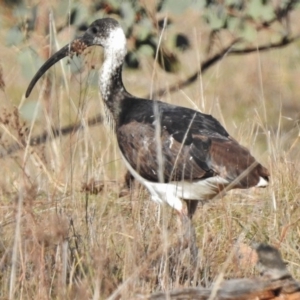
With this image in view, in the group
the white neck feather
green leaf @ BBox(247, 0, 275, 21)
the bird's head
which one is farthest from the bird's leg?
green leaf @ BBox(247, 0, 275, 21)

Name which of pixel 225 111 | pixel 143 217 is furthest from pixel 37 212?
pixel 225 111

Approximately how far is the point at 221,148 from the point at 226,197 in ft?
→ 1.78

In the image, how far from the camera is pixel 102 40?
6719mm

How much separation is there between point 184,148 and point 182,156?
6cm

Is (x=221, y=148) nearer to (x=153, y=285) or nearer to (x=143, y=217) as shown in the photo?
(x=143, y=217)

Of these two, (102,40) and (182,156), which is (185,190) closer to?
(182,156)

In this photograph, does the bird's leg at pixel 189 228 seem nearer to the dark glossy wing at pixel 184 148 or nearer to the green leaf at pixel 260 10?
the dark glossy wing at pixel 184 148

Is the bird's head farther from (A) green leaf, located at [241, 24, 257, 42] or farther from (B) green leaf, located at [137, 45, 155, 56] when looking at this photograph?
(A) green leaf, located at [241, 24, 257, 42]

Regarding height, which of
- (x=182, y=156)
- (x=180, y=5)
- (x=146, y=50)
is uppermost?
(x=180, y=5)

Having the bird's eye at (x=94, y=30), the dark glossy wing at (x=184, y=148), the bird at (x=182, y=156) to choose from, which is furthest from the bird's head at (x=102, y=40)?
the dark glossy wing at (x=184, y=148)

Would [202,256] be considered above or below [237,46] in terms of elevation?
below

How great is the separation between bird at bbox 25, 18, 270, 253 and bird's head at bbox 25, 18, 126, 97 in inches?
22.6

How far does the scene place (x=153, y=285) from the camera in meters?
4.36

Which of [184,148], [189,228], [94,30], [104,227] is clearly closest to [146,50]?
[94,30]
